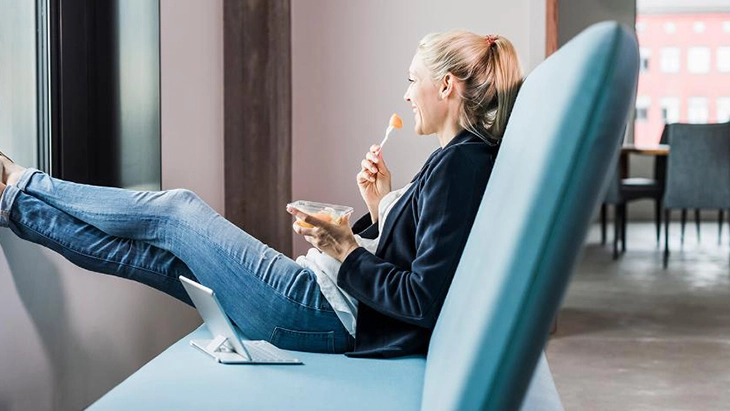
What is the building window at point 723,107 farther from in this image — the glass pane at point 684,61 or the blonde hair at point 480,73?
the blonde hair at point 480,73

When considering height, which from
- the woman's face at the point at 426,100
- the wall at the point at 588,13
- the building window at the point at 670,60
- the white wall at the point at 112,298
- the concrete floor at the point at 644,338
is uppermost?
the wall at the point at 588,13

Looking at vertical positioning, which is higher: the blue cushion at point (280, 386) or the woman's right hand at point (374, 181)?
the woman's right hand at point (374, 181)

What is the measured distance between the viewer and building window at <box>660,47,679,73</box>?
11266 mm

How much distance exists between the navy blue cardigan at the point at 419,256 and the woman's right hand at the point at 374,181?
35 centimetres

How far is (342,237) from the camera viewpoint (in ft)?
6.16

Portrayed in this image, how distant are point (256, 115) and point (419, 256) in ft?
5.87

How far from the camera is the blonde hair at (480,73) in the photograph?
6.35ft

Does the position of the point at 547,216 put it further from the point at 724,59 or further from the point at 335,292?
the point at 724,59

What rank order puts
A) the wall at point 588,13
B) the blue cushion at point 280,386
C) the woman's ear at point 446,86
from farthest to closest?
the wall at point 588,13
the woman's ear at point 446,86
the blue cushion at point 280,386

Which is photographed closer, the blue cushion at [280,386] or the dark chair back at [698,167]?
the blue cushion at [280,386]

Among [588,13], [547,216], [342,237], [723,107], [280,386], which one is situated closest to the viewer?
[547,216]

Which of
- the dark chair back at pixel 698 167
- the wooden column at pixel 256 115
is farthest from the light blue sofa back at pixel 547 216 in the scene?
the dark chair back at pixel 698 167

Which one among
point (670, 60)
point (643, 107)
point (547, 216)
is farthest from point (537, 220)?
point (670, 60)

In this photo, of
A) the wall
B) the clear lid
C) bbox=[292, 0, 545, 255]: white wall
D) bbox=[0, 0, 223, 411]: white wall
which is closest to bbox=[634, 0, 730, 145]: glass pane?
the wall
